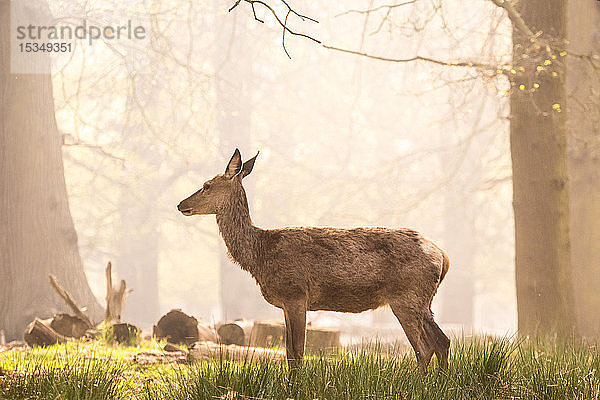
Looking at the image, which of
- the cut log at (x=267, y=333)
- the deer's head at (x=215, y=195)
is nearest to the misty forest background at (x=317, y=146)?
the cut log at (x=267, y=333)

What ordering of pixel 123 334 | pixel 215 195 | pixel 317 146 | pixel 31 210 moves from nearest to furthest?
pixel 215 195 < pixel 123 334 < pixel 31 210 < pixel 317 146

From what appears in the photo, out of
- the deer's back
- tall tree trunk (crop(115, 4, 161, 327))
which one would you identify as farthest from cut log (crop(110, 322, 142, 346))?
tall tree trunk (crop(115, 4, 161, 327))

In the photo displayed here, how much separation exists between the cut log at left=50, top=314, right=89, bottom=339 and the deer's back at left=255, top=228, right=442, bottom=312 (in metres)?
4.74

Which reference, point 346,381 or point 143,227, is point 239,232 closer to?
point 346,381

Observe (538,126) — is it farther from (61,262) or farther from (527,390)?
(61,262)

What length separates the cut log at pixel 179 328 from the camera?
912 cm

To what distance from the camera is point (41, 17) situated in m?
12.6

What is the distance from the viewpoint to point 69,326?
962 cm

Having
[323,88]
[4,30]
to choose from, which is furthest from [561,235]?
[323,88]

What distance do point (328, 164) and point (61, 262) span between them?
16683 mm

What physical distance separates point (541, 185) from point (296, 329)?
173 inches

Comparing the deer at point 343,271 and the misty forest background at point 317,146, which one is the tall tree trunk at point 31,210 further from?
the deer at point 343,271

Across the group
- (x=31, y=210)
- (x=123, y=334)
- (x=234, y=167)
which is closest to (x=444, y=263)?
(x=234, y=167)

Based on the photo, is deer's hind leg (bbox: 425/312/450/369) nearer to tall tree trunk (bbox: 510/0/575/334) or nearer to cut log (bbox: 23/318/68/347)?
tall tree trunk (bbox: 510/0/575/334)
